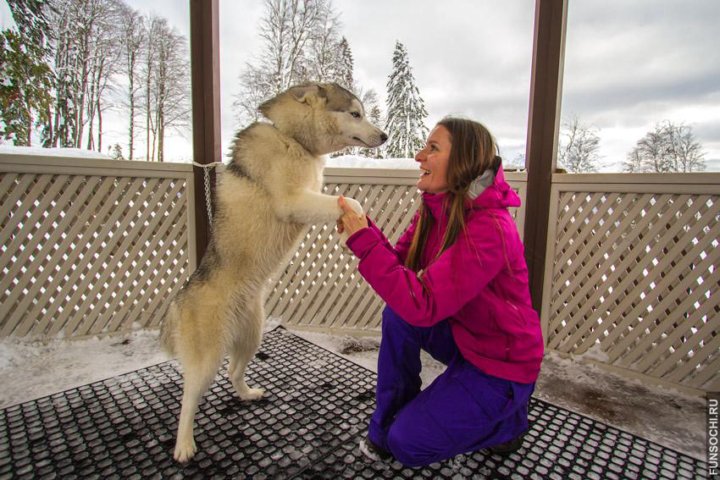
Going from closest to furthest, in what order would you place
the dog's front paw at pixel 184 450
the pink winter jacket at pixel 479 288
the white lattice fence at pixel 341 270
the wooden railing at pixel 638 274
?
the pink winter jacket at pixel 479 288 → the dog's front paw at pixel 184 450 → the wooden railing at pixel 638 274 → the white lattice fence at pixel 341 270

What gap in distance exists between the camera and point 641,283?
8.18 ft

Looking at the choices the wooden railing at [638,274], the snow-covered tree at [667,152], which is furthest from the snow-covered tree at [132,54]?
the snow-covered tree at [667,152]

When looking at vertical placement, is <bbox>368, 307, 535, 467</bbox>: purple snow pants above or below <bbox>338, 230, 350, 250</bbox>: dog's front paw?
below

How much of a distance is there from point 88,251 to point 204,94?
1728mm

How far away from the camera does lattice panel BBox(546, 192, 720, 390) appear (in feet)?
7.54

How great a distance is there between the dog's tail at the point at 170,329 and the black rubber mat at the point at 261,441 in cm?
45

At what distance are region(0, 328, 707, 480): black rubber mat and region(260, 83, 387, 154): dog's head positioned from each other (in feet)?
4.80

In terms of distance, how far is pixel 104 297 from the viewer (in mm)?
3016

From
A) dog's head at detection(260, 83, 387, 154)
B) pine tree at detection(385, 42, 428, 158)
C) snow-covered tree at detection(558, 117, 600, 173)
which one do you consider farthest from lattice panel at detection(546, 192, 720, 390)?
pine tree at detection(385, 42, 428, 158)

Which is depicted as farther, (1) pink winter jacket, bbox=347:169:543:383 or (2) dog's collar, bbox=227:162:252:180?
(2) dog's collar, bbox=227:162:252:180

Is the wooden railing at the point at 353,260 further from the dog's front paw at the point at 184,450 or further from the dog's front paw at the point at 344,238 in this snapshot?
the dog's front paw at the point at 184,450

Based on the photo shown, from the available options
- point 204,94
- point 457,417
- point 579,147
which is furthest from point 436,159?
point 579,147

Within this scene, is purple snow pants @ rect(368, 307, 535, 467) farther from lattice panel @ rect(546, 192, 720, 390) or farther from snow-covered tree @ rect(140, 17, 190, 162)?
snow-covered tree @ rect(140, 17, 190, 162)

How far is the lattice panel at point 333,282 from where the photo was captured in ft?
10.3
